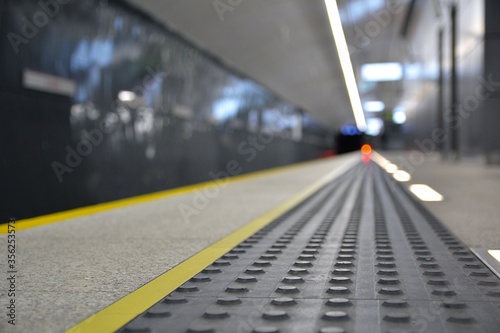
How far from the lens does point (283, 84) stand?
2386 cm

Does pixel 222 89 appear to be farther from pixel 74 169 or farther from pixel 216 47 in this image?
pixel 74 169

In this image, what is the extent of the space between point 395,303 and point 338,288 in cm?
40

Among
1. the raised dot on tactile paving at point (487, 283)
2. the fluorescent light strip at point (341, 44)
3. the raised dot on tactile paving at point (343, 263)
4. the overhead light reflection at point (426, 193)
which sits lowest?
the raised dot on tactile paving at point (343, 263)

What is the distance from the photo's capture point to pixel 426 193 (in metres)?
9.27

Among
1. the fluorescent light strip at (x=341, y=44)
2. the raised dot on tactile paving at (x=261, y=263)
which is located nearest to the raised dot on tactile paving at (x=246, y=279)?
the raised dot on tactile paving at (x=261, y=263)

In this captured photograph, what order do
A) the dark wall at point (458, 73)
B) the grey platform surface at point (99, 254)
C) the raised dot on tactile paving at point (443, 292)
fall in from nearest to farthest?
the grey platform surface at point (99, 254) → the raised dot on tactile paving at point (443, 292) → the dark wall at point (458, 73)

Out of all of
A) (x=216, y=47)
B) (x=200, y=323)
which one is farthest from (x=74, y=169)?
(x=216, y=47)

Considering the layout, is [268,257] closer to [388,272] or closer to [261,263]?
[261,263]

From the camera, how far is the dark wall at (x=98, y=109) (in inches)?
245

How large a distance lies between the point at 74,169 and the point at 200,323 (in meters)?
5.30

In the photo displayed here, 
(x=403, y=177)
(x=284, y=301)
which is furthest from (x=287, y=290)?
(x=403, y=177)

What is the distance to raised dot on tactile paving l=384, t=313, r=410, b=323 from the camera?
97.3 inches

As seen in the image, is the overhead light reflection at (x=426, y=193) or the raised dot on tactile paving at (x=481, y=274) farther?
the overhead light reflection at (x=426, y=193)

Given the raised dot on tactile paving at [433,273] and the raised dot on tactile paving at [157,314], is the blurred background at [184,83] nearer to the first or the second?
the raised dot on tactile paving at [157,314]
